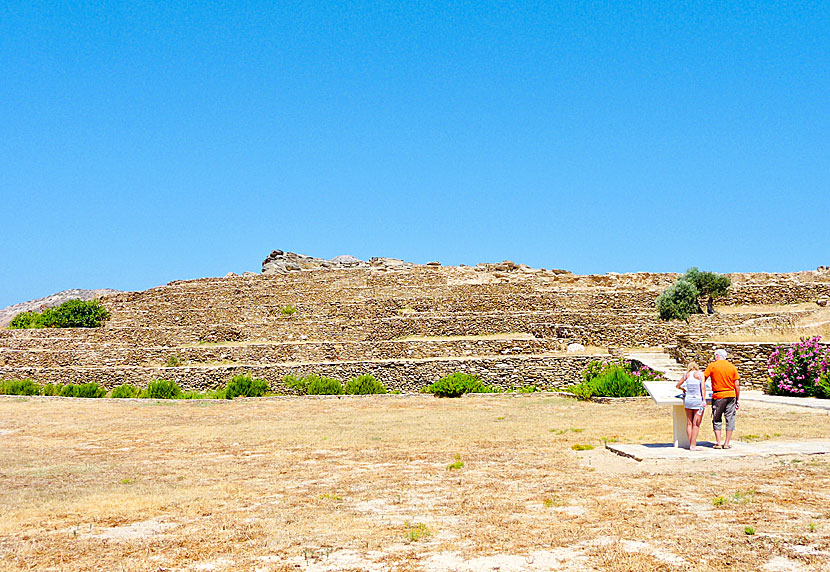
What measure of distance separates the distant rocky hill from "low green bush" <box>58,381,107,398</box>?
28035mm

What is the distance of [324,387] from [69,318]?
22.1 meters

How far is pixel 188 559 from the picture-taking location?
6754 millimetres

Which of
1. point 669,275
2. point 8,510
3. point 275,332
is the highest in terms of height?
point 669,275

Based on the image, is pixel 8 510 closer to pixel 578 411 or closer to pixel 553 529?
pixel 553 529

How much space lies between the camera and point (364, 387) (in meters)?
26.3

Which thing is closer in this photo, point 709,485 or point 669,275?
point 709,485

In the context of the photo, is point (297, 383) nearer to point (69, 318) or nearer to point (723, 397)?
point (723, 397)

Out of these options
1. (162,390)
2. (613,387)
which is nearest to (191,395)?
(162,390)

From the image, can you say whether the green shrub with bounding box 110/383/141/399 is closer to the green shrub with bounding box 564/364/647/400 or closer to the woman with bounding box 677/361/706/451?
the green shrub with bounding box 564/364/647/400

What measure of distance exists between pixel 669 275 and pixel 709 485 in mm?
39665

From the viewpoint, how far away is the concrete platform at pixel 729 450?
10.8 meters

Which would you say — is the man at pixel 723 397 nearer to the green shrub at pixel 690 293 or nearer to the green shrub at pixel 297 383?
the green shrub at pixel 297 383

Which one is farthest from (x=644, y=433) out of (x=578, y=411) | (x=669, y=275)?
(x=669, y=275)

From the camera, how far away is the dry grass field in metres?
6.57
